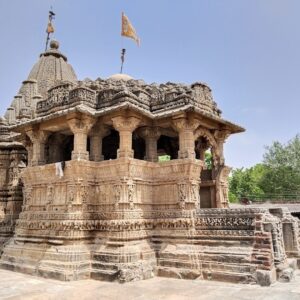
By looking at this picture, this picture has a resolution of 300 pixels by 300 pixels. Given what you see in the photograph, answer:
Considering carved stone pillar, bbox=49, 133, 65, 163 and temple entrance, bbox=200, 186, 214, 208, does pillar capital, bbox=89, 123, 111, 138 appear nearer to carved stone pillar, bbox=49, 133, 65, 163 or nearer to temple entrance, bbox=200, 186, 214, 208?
carved stone pillar, bbox=49, 133, 65, 163

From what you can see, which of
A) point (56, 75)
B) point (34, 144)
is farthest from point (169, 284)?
point (56, 75)

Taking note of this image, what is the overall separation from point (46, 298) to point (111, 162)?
4.46m

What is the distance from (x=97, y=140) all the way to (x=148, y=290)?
5444mm

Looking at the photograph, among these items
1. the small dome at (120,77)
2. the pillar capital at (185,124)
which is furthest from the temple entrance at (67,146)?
the pillar capital at (185,124)

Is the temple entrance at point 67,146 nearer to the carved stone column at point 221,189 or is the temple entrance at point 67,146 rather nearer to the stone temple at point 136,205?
the stone temple at point 136,205

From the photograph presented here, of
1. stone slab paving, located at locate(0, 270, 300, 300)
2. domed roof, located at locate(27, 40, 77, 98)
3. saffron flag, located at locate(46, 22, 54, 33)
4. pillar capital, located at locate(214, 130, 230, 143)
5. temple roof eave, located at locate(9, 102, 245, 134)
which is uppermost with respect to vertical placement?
saffron flag, located at locate(46, 22, 54, 33)

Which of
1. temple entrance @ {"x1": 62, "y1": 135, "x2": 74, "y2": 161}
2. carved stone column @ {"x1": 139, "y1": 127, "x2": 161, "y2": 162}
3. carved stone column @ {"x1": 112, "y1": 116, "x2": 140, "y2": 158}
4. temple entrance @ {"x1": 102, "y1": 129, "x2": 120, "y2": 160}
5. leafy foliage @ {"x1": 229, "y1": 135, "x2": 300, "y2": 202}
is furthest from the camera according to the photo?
leafy foliage @ {"x1": 229, "y1": 135, "x2": 300, "y2": 202}

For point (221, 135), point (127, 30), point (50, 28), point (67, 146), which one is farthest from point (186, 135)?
point (50, 28)

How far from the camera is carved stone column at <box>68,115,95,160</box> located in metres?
10.7

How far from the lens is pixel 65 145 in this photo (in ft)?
45.8

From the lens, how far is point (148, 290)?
325 inches

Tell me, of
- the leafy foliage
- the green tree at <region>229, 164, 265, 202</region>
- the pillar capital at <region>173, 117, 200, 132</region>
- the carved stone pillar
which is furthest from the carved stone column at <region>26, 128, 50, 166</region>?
the green tree at <region>229, 164, 265, 202</region>

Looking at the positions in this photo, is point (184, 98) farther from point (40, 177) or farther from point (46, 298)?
point (46, 298)

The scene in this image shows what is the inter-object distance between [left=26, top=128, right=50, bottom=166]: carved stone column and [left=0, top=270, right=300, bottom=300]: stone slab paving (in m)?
4.38
